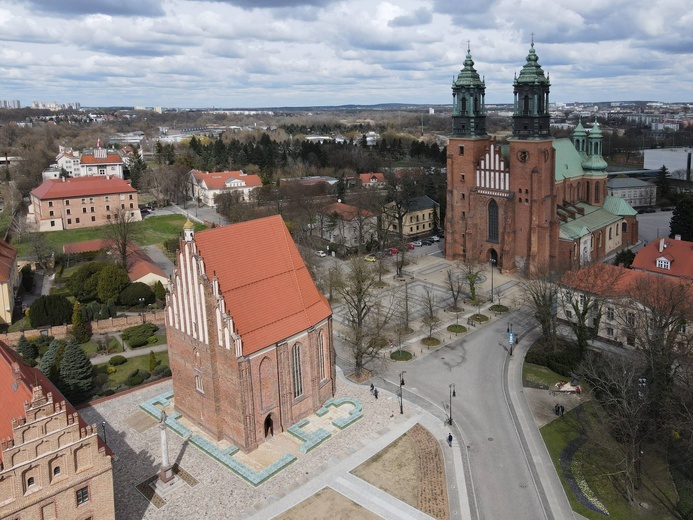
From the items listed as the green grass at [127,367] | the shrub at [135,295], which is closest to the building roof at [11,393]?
the green grass at [127,367]

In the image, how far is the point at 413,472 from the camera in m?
28.3

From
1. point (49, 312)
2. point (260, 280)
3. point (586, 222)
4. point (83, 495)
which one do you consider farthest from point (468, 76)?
point (83, 495)

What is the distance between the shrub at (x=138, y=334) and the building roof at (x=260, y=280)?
18.8 m

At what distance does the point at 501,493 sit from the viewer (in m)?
26.8

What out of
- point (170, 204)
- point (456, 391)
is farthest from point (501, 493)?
point (170, 204)

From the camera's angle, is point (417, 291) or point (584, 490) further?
point (417, 291)

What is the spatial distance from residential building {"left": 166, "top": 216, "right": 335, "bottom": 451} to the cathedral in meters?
27.6

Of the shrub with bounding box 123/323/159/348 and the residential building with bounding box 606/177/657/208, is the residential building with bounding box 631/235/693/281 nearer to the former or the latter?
the shrub with bounding box 123/323/159/348

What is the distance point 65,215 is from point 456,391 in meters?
74.0

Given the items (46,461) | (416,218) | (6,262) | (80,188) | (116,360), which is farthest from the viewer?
(80,188)

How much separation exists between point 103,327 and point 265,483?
27486 millimetres

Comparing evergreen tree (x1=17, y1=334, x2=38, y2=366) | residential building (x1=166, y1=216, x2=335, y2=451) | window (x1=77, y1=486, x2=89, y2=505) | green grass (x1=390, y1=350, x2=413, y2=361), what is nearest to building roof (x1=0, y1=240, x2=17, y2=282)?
evergreen tree (x1=17, y1=334, x2=38, y2=366)

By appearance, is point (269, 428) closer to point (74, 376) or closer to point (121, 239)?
point (74, 376)

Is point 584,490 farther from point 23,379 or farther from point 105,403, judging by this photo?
point 105,403
